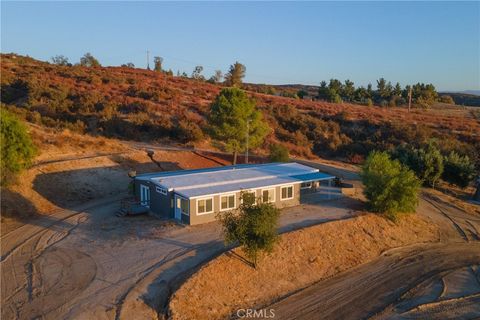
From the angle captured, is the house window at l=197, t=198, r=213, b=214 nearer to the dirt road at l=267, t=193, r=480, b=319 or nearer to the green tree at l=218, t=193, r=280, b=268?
the green tree at l=218, t=193, r=280, b=268

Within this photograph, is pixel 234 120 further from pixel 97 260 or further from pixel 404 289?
pixel 404 289

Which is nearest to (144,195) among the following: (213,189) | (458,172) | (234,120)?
(213,189)

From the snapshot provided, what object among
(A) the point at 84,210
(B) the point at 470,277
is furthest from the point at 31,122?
(B) the point at 470,277

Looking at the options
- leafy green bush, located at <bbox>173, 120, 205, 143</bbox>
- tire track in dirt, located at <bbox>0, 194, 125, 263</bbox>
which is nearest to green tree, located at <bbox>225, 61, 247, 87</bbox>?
leafy green bush, located at <bbox>173, 120, 205, 143</bbox>

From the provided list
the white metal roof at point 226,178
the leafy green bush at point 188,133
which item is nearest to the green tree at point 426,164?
the white metal roof at point 226,178

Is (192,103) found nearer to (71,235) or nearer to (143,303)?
(71,235)

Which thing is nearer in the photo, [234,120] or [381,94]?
[234,120]
